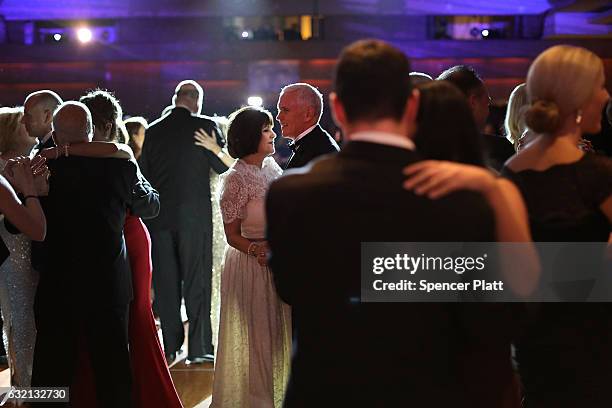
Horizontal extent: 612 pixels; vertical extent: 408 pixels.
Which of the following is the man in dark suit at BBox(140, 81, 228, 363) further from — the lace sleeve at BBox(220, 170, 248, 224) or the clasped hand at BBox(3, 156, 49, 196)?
the clasped hand at BBox(3, 156, 49, 196)

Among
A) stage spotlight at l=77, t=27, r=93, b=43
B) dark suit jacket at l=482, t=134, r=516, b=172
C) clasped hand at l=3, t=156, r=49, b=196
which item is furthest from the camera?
stage spotlight at l=77, t=27, r=93, b=43

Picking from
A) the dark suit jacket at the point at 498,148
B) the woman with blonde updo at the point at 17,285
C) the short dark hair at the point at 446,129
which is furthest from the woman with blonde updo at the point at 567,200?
the woman with blonde updo at the point at 17,285

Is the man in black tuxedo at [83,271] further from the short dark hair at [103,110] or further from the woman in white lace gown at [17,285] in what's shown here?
the woman in white lace gown at [17,285]

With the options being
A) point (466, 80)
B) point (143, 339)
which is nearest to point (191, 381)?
point (143, 339)

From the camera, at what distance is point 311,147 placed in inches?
134

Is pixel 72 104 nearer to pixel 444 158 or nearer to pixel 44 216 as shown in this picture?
pixel 44 216

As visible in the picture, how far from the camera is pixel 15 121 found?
3.75m

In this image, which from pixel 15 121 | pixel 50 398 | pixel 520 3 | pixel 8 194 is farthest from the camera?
pixel 520 3

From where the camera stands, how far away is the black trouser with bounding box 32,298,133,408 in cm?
314

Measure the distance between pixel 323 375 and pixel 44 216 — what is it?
1.72 metres

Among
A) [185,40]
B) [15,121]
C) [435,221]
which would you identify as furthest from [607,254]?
[185,40]

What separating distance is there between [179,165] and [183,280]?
2.13 feet

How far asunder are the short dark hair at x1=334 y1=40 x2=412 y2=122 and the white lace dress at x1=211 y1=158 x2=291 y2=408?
1.90 m

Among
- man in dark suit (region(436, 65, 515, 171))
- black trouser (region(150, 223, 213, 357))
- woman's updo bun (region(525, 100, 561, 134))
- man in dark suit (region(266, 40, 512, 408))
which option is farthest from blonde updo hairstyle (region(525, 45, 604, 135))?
black trouser (region(150, 223, 213, 357))
